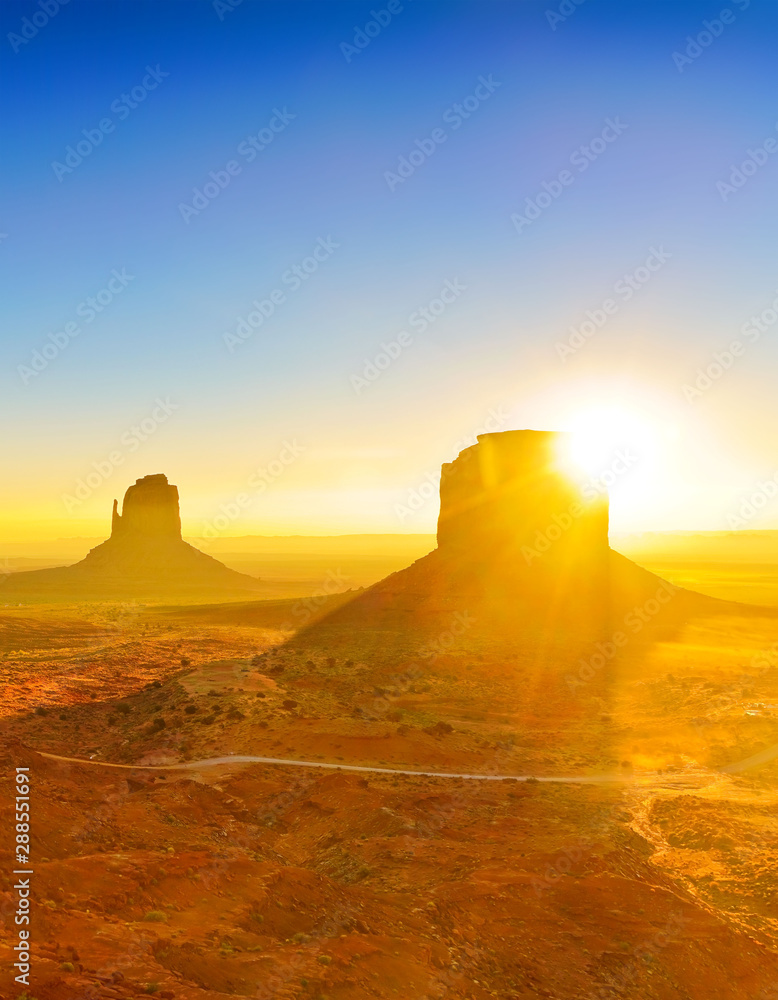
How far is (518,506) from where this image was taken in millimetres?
62219

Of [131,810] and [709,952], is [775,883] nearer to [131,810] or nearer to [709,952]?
[709,952]

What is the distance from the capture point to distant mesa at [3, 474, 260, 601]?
11488 cm

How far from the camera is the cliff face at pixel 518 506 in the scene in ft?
201

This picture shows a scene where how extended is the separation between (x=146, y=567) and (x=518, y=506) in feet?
274

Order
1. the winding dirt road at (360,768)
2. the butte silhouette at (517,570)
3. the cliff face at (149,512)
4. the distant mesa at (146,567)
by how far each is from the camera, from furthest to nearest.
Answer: the cliff face at (149,512)
the distant mesa at (146,567)
the butte silhouette at (517,570)
the winding dirt road at (360,768)

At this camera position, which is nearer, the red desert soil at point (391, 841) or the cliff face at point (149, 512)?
the red desert soil at point (391, 841)

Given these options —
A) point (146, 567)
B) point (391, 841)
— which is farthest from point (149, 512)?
point (391, 841)

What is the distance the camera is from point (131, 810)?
738 inches

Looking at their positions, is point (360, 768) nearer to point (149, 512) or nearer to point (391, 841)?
point (391, 841)

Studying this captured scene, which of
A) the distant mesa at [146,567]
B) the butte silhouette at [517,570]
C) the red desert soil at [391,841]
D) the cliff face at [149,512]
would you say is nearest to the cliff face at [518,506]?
the butte silhouette at [517,570]

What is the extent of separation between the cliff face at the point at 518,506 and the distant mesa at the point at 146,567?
5734 centimetres

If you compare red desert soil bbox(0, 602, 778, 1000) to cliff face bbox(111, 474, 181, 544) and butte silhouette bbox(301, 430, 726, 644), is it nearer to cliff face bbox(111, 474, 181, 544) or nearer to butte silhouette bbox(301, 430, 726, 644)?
butte silhouette bbox(301, 430, 726, 644)

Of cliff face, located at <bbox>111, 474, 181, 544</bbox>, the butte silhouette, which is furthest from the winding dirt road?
cliff face, located at <bbox>111, 474, 181, 544</bbox>

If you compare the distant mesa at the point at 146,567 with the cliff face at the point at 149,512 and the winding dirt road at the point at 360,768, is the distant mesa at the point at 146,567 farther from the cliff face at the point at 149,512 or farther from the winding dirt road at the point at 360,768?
the winding dirt road at the point at 360,768
